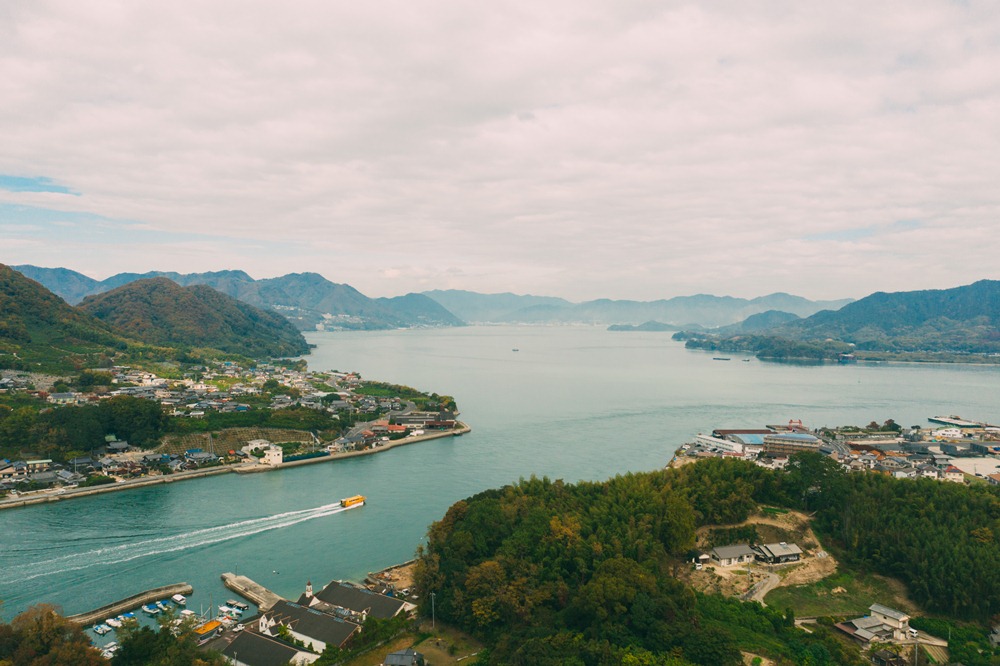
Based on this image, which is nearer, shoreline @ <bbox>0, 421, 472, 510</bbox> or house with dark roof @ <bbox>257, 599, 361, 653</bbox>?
house with dark roof @ <bbox>257, 599, 361, 653</bbox>

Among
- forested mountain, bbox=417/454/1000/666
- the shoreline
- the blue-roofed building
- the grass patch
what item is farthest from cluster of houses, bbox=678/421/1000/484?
the shoreline

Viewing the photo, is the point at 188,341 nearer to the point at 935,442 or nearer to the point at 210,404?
the point at 210,404

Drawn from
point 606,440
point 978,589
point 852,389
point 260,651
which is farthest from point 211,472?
point 852,389

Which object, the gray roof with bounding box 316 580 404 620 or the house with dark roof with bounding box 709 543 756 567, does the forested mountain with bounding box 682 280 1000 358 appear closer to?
the house with dark roof with bounding box 709 543 756 567

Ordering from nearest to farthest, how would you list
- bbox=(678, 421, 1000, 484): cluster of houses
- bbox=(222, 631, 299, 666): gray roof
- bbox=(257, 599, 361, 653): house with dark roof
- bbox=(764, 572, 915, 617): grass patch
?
1. bbox=(222, 631, 299, 666): gray roof
2. bbox=(257, 599, 361, 653): house with dark roof
3. bbox=(764, 572, 915, 617): grass patch
4. bbox=(678, 421, 1000, 484): cluster of houses

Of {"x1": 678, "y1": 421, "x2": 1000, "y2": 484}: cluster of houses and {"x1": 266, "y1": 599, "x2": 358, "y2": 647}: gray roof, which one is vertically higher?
{"x1": 678, "y1": 421, "x2": 1000, "y2": 484}: cluster of houses

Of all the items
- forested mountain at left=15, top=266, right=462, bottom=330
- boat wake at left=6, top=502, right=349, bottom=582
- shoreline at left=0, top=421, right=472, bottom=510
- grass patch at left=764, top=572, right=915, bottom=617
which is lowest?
grass patch at left=764, top=572, right=915, bottom=617
